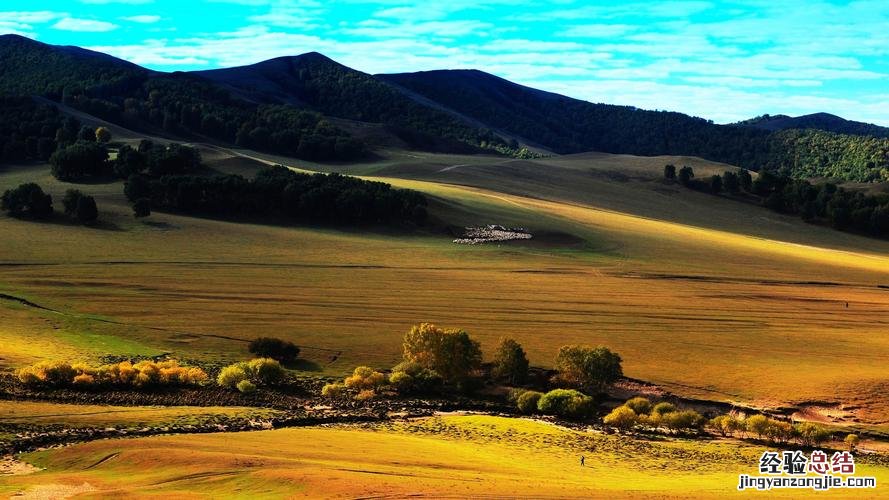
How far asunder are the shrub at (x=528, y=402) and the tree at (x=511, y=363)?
4335 mm

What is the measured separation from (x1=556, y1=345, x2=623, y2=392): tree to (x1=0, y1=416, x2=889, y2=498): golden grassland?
373 inches

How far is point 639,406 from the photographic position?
2088 inches

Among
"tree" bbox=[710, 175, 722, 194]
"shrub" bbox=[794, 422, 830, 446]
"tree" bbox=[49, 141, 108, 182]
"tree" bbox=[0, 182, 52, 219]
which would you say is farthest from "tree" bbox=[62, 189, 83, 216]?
"tree" bbox=[710, 175, 722, 194]

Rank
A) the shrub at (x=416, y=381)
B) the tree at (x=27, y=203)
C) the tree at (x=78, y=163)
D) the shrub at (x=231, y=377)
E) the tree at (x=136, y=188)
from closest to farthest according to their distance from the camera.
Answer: the shrub at (x=231, y=377)
the shrub at (x=416, y=381)
the tree at (x=27, y=203)
the tree at (x=136, y=188)
the tree at (x=78, y=163)

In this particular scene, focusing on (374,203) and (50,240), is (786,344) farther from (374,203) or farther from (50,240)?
(50,240)

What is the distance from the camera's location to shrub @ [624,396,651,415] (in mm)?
53062

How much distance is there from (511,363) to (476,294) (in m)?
22.2

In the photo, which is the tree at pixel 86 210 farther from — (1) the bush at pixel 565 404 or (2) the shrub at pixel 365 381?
(1) the bush at pixel 565 404

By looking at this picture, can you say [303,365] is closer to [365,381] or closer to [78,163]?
[365,381]

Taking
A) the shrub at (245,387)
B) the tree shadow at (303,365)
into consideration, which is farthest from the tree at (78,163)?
the shrub at (245,387)

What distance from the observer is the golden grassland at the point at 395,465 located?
3180 cm

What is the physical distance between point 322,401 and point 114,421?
535 inches

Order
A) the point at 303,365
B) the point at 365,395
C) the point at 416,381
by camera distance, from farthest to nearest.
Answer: the point at 303,365 → the point at 416,381 → the point at 365,395

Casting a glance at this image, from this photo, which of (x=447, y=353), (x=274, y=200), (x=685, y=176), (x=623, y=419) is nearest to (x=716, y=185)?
(x=685, y=176)
